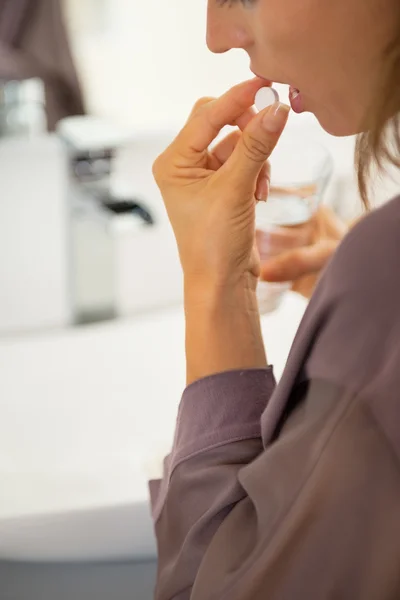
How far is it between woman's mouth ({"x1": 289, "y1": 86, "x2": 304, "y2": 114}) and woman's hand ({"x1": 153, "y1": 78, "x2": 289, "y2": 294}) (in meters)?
0.02

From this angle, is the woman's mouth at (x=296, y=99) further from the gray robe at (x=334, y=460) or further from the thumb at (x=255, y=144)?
the gray robe at (x=334, y=460)

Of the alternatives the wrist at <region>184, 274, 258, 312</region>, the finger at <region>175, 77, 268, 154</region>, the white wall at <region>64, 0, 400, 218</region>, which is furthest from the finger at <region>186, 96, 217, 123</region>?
the white wall at <region>64, 0, 400, 218</region>

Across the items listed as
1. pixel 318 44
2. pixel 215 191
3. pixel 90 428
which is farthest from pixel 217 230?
pixel 90 428

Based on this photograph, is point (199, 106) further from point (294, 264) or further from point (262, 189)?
point (294, 264)

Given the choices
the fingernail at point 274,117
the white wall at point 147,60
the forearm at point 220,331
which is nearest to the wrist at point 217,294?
the forearm at point 220,331

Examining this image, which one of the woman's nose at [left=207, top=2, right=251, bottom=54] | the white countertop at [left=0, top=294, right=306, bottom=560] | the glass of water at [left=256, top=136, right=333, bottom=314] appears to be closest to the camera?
the woman's nose at [left=207, top=2, right=251, bottom=54]

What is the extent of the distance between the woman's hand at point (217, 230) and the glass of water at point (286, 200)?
0.13 metres

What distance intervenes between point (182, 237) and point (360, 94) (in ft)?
0.47

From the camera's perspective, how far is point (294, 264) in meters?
0.67

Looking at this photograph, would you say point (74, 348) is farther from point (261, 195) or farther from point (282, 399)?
point (282, 399)

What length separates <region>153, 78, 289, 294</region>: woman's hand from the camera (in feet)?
1.48

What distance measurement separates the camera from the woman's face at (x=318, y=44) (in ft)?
1.14

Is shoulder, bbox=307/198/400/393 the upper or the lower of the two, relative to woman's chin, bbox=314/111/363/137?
lower

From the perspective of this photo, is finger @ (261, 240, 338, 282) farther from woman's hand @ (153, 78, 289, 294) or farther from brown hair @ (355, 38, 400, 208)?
brown hair @ (355, 38, 400, 208)
